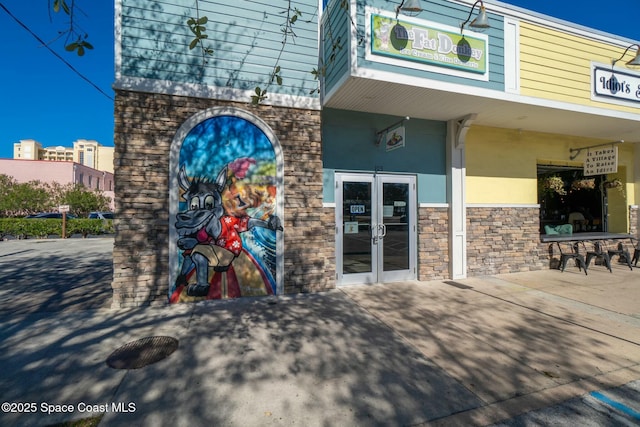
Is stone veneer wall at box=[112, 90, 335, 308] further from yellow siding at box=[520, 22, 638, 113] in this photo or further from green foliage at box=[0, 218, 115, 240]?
green foliage at box=[0, 218, 115, 240]

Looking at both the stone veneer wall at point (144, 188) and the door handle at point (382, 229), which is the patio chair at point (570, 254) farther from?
the stone veneer wall at point (144, 188)

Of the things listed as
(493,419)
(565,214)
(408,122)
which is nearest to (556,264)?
(565,214)

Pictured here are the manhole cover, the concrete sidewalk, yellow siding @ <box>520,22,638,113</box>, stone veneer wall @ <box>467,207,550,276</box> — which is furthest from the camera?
stone veneer wall @ <box>467,207,550,276</box>

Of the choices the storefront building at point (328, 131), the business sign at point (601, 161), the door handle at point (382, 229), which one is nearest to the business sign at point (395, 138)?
the storefront building at point (328, 131)

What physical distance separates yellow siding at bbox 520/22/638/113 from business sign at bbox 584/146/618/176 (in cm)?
194

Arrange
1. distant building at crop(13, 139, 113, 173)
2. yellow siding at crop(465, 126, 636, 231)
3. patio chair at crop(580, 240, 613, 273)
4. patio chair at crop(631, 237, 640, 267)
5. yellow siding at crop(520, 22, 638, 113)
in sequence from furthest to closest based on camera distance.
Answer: distant building at crop(13, 139, 113, 173) → patio chair at crop(631, 237, 640, 267) → patio chair at crop(580, 240, 613, 273) → yellow siding at crop(465, 126, 636, 231) → yellow siding at crop(520, 22, 638, 113)

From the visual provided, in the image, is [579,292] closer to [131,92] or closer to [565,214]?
[565,214]

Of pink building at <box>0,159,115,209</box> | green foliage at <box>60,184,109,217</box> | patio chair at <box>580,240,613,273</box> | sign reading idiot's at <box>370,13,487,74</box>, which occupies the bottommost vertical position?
patio chair at <box>580,240,613,273</box>

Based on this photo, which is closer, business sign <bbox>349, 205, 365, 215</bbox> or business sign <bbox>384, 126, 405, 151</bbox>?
business sign <bbox>384, 126, 405, 151</bbox>

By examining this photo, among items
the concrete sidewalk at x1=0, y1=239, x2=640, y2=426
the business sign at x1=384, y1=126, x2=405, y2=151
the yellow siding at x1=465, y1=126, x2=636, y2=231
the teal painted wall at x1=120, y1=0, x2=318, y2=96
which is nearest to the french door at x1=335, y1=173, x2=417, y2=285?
the business sign at x1=384, y1=126, x2=405, y2=151

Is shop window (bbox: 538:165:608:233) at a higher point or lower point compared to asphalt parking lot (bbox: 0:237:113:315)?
higher

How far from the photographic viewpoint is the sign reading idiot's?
4.70m

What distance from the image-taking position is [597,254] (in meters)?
7.39

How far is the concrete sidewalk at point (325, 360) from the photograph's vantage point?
2404 mm
